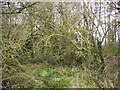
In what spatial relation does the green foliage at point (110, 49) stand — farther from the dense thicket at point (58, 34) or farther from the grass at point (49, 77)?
the grass at point (49, 77)

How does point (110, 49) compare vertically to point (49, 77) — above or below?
above

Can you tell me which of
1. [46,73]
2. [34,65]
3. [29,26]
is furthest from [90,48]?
[29,26]

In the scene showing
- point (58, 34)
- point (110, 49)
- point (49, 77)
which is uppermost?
point (58, 34)

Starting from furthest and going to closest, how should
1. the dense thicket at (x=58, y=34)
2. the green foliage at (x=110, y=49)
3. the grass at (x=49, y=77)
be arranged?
1. the dense thicket at (x=58, y=34)
2. the grass at (x=49, y=77)
3. the green foliage at (x=110, y=49)

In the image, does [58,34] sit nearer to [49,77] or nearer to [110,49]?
[49,77]

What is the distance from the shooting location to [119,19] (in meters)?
1.69

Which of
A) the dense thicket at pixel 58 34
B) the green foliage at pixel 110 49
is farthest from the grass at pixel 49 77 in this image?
the green foliage at pixel 110 49

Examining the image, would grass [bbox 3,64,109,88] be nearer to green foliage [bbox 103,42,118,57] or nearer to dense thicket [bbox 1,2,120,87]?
dense thicket [bbox 1,2,120,87]

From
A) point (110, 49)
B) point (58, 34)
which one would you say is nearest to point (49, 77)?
point (58, 34)

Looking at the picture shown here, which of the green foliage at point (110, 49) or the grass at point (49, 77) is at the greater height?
the green foliage at point (110, 49)

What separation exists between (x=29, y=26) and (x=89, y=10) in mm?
921

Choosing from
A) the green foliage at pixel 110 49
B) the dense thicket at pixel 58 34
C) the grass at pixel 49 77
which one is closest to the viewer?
the green foliage at pixel 110 49

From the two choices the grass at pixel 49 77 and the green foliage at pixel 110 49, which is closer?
the green foliage at pixel 110 49

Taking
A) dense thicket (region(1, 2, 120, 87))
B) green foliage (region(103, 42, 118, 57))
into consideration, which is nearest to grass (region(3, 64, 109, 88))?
dense thicket (region(1, 2, 120, 87))
